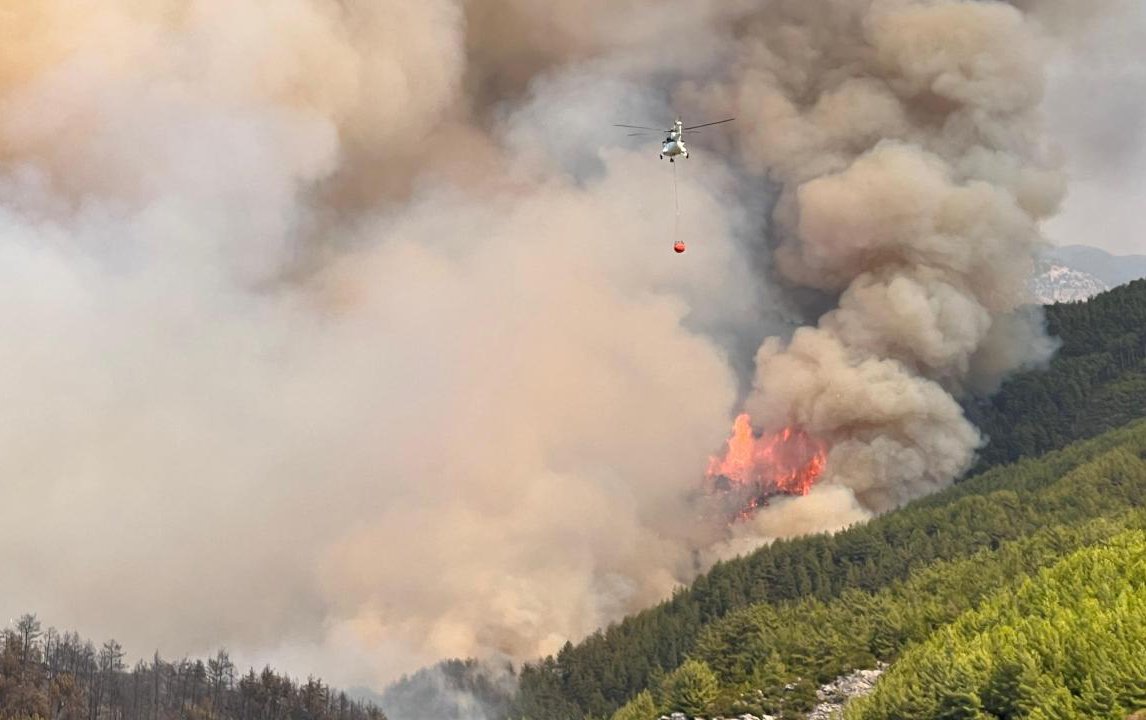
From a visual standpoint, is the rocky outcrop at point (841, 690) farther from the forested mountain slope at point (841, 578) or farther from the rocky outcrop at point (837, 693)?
the forested mountain slope at point (841, 578)

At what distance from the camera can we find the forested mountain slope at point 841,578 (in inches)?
3516

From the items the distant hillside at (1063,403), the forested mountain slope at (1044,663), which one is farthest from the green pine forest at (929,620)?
the distant hillside at (1063,403)

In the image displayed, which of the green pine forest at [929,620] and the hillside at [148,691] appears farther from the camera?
the hillside at [148,691]

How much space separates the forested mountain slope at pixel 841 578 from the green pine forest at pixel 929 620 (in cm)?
19

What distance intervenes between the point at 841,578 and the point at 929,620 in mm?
27383

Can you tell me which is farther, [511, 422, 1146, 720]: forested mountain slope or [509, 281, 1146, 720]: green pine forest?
[511, 422, 1146, 720]: forested mountain slope

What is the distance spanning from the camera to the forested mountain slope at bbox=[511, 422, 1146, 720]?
8931 centimetres

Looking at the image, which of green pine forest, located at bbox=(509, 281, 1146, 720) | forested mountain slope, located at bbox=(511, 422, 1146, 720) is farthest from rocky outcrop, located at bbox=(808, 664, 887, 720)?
forested mountain slope, located at bbox=(511, 422, 1146, 720)

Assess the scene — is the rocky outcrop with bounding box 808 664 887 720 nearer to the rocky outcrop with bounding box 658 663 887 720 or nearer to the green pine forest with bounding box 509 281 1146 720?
the rocky outcrop with bounding box 658 663 887 720

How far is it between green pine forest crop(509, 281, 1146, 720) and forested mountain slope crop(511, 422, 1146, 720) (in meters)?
0.19

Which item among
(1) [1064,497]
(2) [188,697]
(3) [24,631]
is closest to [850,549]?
(1) [1064,497]

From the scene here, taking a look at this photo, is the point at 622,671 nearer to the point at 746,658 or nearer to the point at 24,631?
the point at 746,658

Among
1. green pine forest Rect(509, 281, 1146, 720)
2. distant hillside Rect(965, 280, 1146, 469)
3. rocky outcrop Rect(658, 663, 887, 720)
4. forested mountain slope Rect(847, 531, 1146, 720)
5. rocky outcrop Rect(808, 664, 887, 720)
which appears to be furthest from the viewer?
distant hillside Rect(965, 280, 1146, 469)

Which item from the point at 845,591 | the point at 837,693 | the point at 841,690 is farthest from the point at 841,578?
the point at 837,693
